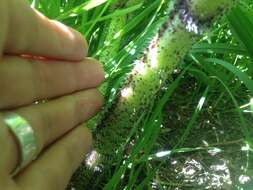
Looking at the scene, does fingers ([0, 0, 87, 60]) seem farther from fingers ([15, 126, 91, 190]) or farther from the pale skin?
fingers ([15, 126, 91, 190])

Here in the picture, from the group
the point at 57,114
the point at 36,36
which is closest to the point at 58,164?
the point at 57,114

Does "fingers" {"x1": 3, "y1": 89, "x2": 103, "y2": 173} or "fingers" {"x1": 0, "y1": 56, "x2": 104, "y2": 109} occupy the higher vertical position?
"fingers" {"x1": 0, "y1": 56, "x2": 104, "y2": 109}

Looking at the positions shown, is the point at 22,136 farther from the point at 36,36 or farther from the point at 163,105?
the point at 163,105

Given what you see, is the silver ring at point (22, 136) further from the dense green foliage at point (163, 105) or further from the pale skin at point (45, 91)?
the dense green foliage at point (163, 105)

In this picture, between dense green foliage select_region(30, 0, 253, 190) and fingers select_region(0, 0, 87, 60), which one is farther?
dense green foliage select_region(30, 0, 253, 190)

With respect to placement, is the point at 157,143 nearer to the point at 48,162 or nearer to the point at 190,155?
the point at 190,155

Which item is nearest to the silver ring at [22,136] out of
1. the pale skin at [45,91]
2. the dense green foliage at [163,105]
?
the pale skin at [45,91]

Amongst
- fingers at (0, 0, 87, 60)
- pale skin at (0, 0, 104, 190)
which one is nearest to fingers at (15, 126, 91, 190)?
pale skin at (0, 0, 104, 190)
